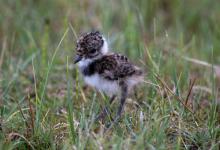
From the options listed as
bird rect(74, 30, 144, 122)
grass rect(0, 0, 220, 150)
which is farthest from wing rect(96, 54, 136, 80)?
grass rect(0, 0, 220, 150)

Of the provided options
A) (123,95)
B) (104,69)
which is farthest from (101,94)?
(104,69)

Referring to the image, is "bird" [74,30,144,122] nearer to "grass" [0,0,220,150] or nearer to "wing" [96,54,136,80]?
"wing" [96,54,136,80]

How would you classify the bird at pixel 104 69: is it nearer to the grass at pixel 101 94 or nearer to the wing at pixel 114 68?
the wing at pixel 114 68

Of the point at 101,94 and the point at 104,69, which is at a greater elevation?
the point at 104,69

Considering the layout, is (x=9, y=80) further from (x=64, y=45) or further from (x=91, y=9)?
(x=91, y=9)

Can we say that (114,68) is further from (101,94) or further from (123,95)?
(101,94)

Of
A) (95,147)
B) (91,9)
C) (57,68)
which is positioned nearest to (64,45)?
(57,68)
